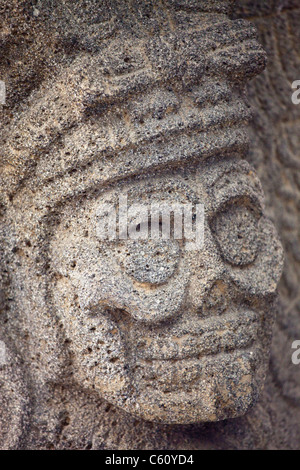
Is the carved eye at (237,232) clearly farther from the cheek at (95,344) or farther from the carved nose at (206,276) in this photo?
the cheek at (95,344)

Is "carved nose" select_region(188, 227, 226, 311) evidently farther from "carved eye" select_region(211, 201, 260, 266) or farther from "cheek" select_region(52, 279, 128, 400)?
"cheek" select_region(52, 279, 128, 400)

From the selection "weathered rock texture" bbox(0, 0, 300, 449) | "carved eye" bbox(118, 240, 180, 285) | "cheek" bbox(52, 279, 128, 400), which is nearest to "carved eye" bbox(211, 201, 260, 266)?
"weathered rock texture" bbox(0, 0, 300, 449)

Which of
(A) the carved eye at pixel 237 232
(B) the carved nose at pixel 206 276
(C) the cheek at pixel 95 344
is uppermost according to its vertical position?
(A) the carved eye at pixel 237 232

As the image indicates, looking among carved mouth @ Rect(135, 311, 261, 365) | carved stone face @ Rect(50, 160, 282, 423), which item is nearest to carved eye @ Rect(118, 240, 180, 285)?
carved stone face @ Rect(50, 160, 282, 423)

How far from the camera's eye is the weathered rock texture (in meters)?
1.16

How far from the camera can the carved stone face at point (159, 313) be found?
1.16 metres

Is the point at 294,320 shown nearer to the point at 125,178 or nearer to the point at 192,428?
the point at 192,428

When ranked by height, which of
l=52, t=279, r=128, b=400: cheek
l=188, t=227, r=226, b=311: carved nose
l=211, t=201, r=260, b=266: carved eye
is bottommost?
l=52, t=279, r=128, b=400: cheek

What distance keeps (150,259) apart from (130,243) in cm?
6

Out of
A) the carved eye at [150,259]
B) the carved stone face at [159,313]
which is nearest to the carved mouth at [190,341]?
the carved stone face at [159,313]

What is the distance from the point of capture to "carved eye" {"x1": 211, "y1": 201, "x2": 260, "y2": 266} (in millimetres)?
1243

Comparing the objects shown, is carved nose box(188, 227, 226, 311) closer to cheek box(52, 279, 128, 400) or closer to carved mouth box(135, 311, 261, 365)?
carved mouth box(135, 311, 261, 365)

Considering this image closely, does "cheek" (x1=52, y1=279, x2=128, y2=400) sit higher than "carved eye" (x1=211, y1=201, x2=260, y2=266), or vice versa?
"carved eye" (x1=211, y1=201, x2=260, y2=266)

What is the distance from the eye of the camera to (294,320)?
179cm
